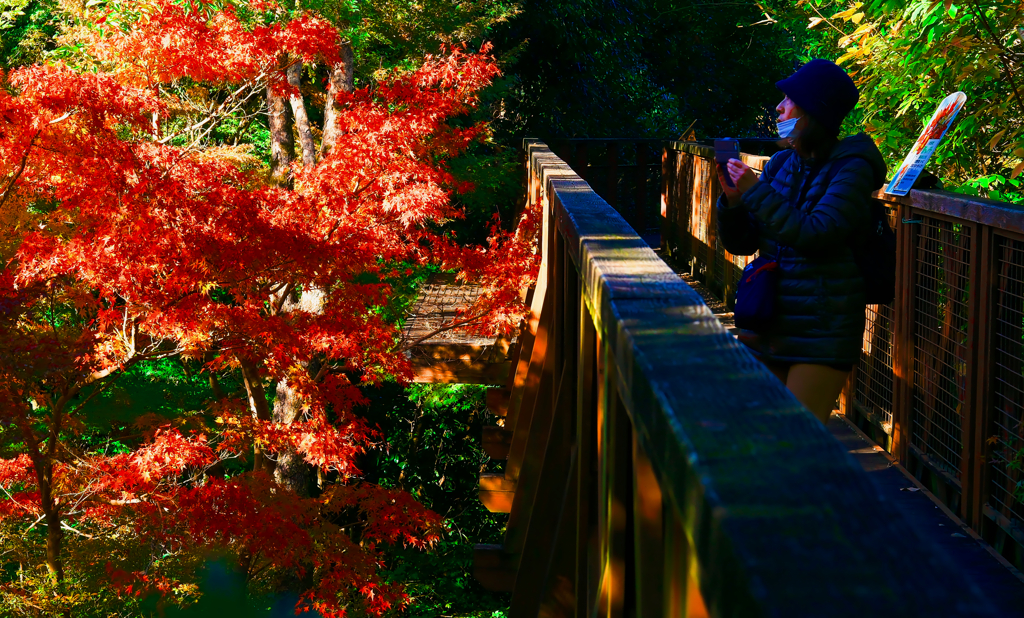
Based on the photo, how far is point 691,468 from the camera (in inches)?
26.5

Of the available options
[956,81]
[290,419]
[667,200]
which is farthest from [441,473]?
[956,81]

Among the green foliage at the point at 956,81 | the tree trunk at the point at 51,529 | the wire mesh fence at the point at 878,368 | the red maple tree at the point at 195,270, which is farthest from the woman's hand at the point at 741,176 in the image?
the tree trunk at the point at 51,529

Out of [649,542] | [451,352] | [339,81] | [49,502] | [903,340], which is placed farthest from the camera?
[339,81]

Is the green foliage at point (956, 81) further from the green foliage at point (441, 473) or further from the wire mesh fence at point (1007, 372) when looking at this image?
the green foliage at point (441, 473)

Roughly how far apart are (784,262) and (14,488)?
10.9 meters

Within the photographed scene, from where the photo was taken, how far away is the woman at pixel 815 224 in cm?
246

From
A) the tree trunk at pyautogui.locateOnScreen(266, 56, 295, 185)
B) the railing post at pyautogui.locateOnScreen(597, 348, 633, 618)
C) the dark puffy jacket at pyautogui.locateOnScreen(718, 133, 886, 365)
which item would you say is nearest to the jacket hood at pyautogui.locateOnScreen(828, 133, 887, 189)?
the dark puffy jacket at pyautogui.locateOnScreen(718, 133, 886, 365)

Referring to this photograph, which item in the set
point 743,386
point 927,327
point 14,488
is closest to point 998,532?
point 927,327

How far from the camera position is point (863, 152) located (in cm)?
249

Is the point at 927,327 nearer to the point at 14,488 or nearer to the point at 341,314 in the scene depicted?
the point at 341,314

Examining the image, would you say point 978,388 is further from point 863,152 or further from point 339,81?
point 339,81

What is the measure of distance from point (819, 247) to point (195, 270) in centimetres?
629

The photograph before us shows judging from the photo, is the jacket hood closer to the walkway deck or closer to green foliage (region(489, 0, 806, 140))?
the walkway deck

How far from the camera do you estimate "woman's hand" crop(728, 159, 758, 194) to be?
101 inches
